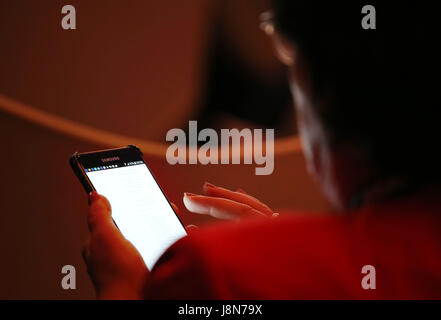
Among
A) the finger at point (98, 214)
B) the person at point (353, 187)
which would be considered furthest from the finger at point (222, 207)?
the person at point (353, 187)

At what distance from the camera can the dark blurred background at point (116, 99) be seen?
1267mm

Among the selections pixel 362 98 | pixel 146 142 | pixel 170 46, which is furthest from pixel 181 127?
pixel 362 98

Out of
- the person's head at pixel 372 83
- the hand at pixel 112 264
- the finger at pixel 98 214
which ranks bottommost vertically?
the hand at pixel 112 264

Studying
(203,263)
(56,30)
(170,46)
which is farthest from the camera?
(170,46)

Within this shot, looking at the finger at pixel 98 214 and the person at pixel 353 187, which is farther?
the finger at pixel 98 214

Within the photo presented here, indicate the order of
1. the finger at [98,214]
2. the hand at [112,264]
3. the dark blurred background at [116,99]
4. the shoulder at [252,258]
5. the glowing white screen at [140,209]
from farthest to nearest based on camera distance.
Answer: the dark blurred background at [116,99]
the glowing white screen at [140,209]
the finger at [98,214]
the hand at [112,264]
the shoulder at [252,258]

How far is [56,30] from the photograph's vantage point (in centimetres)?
133

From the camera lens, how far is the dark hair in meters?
0.37

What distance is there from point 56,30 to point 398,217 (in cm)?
117

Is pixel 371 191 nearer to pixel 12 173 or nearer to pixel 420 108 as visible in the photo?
pixel 420 108

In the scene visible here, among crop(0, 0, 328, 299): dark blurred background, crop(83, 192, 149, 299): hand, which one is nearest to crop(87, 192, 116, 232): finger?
crop(83, 192, 149, 299): hand

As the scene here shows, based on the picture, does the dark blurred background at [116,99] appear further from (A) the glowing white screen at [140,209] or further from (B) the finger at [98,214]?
(B) the finger at [98,214]

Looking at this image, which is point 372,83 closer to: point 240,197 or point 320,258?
point 320,258

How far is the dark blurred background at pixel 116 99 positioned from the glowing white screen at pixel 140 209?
0.46 m
